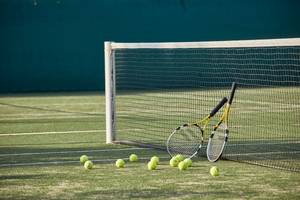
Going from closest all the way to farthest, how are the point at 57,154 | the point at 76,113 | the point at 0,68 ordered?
the point at 57,154 → the point at 76,113 → the point at 0,68

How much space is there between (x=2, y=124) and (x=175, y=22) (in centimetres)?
1404

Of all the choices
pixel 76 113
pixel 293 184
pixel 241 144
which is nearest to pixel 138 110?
pixel 76 113

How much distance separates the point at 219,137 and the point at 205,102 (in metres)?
9.44

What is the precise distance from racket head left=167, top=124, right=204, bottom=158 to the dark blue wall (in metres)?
18.0

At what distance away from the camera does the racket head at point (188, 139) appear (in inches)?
384

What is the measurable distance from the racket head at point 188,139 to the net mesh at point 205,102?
17.8 inches

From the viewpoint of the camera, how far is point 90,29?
27.8m

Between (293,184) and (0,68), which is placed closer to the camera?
(293,184)

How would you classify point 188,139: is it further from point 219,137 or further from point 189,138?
point 219,137

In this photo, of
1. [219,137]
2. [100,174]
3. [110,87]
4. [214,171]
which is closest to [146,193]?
[214,171]

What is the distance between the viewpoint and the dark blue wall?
88.9 ft

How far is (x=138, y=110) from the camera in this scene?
60.3 feet

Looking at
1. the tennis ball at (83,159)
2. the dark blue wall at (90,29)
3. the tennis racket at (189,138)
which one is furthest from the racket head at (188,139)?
the dark blue wall at (90,29)

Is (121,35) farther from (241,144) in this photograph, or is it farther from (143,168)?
(143,168)
